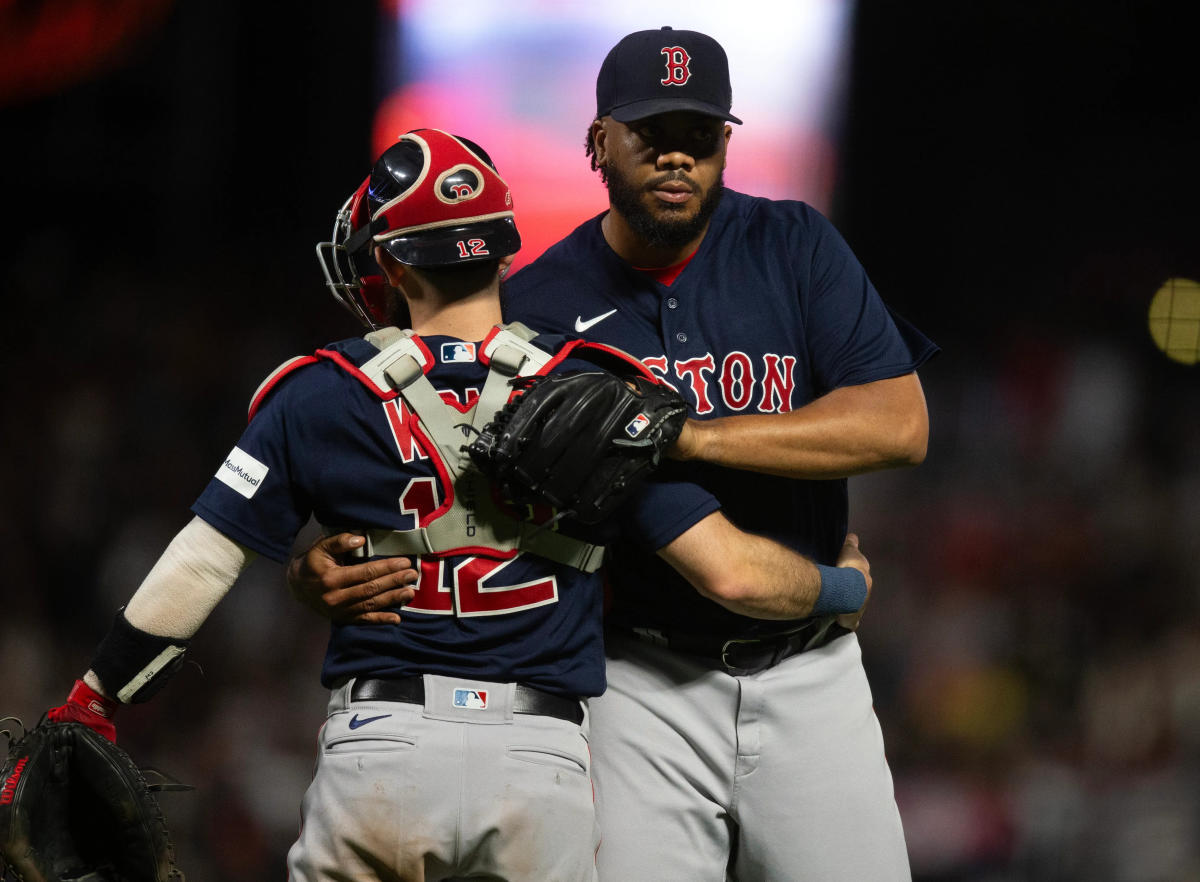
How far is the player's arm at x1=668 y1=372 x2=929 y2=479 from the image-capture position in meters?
1.87

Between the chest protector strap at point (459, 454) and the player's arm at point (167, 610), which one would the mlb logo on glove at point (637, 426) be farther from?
the player's arm at point (167, 610)

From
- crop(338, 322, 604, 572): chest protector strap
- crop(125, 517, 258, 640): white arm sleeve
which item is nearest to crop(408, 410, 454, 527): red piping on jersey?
crop(338, 322, 604, 572): chest protector strap

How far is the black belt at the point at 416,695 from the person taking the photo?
1.58 metres

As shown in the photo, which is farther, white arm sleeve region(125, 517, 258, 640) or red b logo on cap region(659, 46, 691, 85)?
red b logo on cap region(659, 46, 691, 85)

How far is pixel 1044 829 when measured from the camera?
4.02m

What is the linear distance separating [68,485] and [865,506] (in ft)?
8.92

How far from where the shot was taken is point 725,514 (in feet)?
6.72

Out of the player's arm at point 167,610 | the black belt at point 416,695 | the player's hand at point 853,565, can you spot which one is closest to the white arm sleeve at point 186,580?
the player's arm at point 167,610

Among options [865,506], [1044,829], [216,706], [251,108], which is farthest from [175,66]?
[1044,829]

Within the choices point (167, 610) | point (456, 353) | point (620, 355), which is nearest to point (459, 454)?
point (456, 353)

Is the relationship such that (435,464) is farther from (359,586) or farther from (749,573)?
(749,573)

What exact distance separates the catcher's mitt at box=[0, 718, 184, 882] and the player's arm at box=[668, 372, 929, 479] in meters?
0.89

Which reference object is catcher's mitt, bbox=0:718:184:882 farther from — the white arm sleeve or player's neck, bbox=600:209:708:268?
player's neck, bbox=600:209:708:268

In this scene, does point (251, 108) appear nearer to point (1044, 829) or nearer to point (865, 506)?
point (865, 506)
